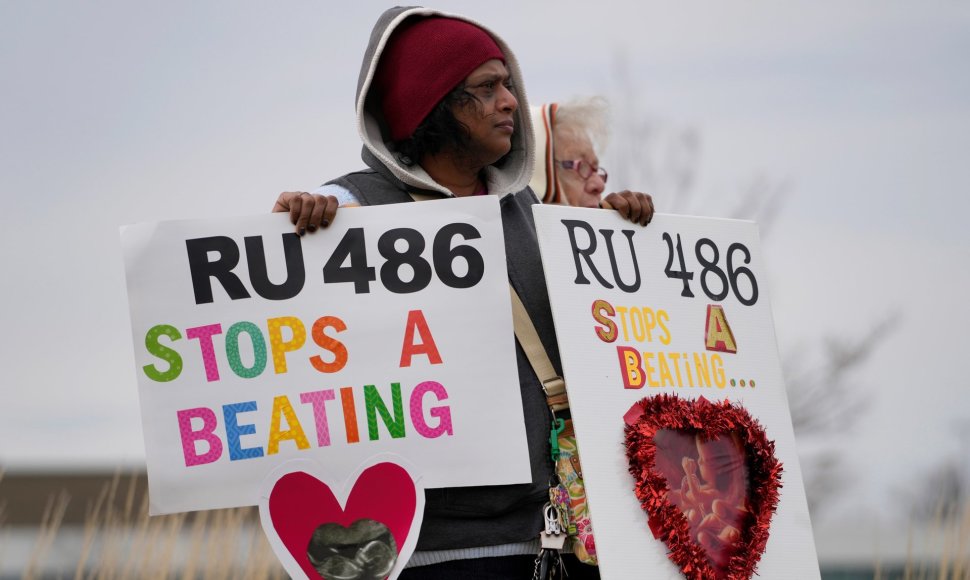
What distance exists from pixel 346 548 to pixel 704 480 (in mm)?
732

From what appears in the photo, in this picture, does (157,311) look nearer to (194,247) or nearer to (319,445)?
(194,247)

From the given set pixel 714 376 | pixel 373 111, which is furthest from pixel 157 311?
pixel 714 376

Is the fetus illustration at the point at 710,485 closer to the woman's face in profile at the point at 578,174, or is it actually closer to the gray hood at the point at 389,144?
the gray hood at the point at 389,144

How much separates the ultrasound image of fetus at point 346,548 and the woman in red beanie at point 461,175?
0.10 m

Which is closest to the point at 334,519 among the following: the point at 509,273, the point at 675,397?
the point at 509,273

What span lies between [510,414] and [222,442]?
21.9 inches

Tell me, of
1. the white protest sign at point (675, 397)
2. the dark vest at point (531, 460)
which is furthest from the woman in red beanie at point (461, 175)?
the white protest sign at point (675, 397)

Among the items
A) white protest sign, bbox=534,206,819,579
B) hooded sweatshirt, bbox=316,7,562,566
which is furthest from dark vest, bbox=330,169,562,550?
white protest sign, bbox=534,206,819,579

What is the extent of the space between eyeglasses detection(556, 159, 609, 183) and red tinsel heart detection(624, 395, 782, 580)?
5.25 feet

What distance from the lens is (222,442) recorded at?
2334 millimetres

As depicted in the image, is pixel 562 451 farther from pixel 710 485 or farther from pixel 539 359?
pixel 710 485

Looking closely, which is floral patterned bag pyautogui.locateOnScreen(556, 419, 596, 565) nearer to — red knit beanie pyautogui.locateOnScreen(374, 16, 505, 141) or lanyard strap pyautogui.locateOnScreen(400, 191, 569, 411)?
lanyard strap pyautogui.locateOnScreen(400, 191, 569, 411)

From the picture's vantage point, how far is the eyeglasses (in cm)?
406

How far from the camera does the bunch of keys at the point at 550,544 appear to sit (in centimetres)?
237
